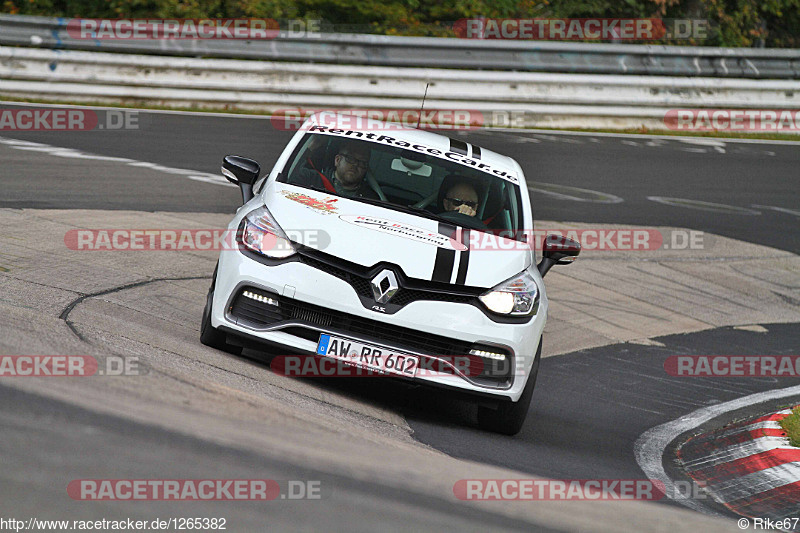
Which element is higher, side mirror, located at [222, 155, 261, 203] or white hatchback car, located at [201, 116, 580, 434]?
side mirror, located at [222, 155, 261, 203]

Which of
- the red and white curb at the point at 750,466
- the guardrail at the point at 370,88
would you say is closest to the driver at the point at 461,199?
the red and white curb at the point at 750,466

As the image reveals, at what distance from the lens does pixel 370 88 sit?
18031 mm

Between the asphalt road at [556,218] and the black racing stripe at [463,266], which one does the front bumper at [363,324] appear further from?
the asphalt road at [556,218]

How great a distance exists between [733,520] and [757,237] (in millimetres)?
8919

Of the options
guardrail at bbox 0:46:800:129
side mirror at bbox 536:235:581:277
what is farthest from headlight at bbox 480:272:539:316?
guardrail at bbox 0:46:800:129

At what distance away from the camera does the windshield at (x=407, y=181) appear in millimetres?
6848

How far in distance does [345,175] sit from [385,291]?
4.50 ft

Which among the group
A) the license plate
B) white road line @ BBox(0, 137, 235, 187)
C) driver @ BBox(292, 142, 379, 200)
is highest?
driver @ BBox(292, 142, 379, 200)

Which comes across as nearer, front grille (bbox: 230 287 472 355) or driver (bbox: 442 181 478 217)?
front grille (bbox: 230 287 472 355)

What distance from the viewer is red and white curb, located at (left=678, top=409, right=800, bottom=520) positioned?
17.9ft

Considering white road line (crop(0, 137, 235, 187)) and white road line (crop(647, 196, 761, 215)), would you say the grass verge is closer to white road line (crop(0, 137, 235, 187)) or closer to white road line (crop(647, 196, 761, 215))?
white road line (crop(0, 137, 235, 187))

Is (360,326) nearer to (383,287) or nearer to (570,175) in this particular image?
(383,287)

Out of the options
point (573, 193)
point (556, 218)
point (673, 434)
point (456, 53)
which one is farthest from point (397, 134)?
point (456, 53)

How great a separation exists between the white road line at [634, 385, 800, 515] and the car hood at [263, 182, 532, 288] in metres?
1.34
